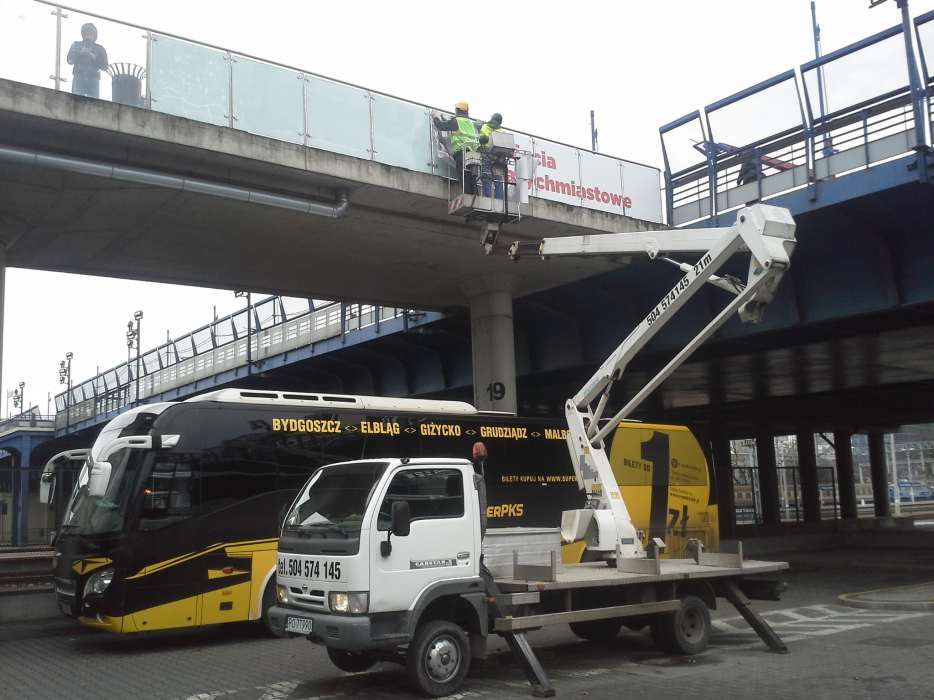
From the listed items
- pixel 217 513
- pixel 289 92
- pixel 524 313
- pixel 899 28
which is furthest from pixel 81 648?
pixel 899 28

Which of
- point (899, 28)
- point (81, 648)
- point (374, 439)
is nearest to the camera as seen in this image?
point (81, 648)

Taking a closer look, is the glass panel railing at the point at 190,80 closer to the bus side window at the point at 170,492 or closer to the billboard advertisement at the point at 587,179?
the bus side window at the point at 170,492

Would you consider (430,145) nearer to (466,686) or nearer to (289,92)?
(289,92)

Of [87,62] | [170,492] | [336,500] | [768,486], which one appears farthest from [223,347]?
[336,500]

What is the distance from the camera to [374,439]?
14383 millimetres

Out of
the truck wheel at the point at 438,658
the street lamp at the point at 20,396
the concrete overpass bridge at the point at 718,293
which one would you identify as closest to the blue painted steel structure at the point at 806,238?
the concrete overpass bridge at the point at 718,293

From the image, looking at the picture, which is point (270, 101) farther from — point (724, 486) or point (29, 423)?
point (29, 423)

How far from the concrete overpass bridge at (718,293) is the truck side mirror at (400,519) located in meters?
8.41

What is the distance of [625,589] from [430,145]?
9.87m

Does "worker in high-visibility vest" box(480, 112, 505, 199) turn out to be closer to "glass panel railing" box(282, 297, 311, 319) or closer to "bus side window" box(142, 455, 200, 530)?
"bus side window" box(142, 455, 200, 530)

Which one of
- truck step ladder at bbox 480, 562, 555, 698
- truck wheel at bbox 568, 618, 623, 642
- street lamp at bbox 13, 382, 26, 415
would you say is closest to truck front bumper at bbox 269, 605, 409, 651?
truck step ladder at bbox 480, 562, 555, 698

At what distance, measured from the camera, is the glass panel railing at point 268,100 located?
15.0 meters

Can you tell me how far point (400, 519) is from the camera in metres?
8.23

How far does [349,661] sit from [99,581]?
4339mm
